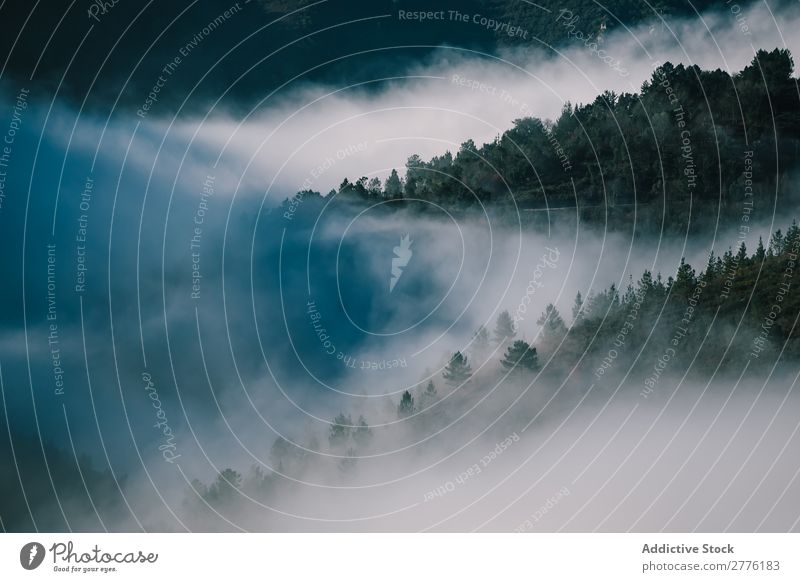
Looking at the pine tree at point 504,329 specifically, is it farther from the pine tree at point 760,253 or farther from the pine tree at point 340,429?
the pine tree at point 760,253

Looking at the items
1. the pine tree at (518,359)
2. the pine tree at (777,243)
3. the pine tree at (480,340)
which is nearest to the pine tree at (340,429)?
the pine tree at (480,340)

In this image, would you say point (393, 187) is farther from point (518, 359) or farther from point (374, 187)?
point (518, 359)

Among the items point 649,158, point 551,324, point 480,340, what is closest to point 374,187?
point 480,340

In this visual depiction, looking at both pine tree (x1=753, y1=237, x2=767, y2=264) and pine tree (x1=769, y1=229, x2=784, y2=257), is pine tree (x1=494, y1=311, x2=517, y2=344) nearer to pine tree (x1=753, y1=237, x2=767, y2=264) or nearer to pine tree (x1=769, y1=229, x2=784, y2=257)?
pine tree (x1=753, y1=237, x2=767, y2=264)
